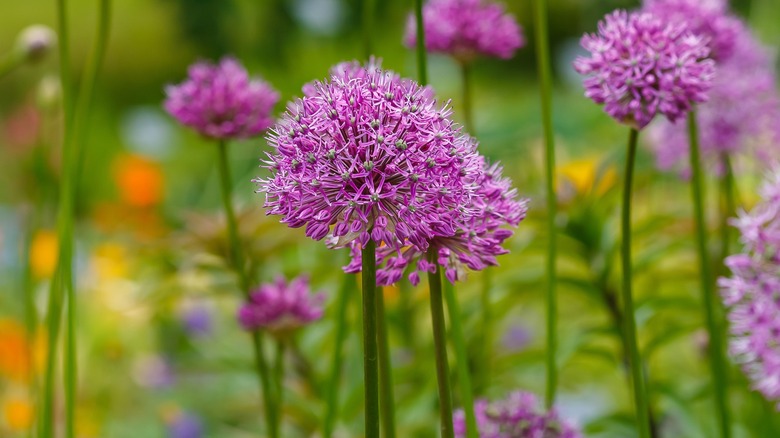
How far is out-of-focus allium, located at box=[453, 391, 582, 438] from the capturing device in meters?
0.67

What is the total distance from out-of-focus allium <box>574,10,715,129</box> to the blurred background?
0.43 metres

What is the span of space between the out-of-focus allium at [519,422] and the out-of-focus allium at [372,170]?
0.76 feet

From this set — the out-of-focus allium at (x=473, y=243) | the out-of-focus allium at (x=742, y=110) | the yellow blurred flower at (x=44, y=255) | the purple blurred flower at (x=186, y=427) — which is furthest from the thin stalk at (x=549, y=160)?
the yellow blurred flower at (x=44, y=255)

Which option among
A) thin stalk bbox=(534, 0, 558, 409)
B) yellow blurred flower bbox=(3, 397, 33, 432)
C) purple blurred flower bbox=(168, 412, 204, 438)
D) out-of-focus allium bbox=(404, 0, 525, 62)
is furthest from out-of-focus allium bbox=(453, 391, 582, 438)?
yellow blurred flower bbox=(3, 397, 33, 432)

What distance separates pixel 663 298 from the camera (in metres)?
1.10

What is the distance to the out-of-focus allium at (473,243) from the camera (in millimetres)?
541

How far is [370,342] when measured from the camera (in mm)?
473

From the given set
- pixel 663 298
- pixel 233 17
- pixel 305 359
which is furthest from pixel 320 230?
pixel 233 17

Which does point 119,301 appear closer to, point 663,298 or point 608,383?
point 608,383

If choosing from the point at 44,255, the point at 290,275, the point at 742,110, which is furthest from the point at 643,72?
the point at 44,255

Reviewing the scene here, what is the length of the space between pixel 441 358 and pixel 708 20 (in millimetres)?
494

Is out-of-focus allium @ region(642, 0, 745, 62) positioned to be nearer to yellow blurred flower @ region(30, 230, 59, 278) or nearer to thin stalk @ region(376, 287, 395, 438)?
thin stalk @ region(376, 287, 395, 438)

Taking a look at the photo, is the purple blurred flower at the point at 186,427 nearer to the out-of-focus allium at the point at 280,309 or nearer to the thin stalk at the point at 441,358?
the out-of-focus allium at the point at 280,309

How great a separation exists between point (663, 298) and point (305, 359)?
54cm
